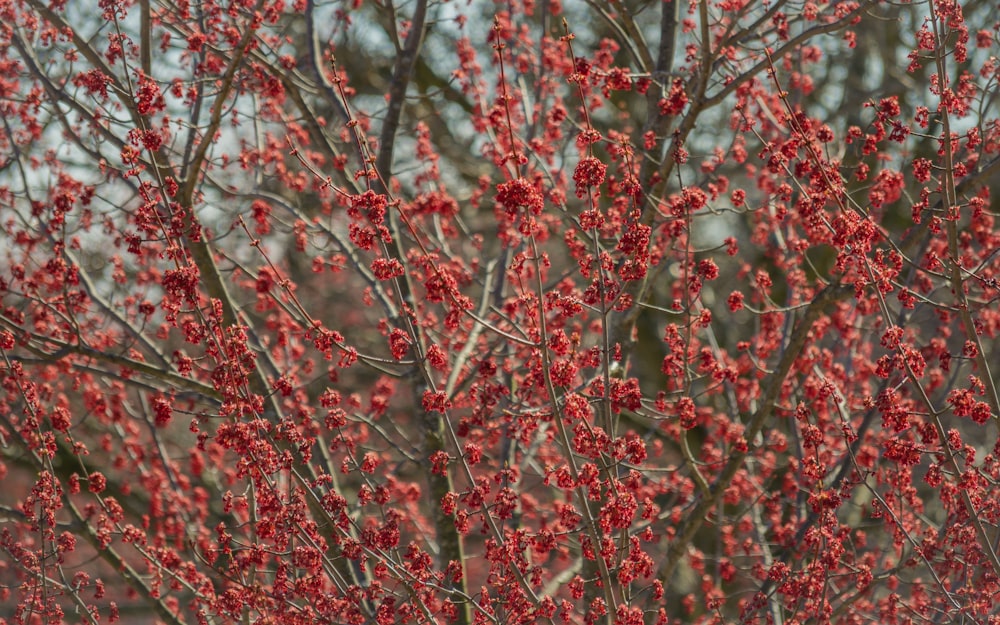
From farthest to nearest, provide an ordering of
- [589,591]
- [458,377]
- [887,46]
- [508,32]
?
[887,46] → [508,32] → [458,377] → [589,591]

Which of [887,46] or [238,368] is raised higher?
[887,46]

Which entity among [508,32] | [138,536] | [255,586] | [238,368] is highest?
[508,32]

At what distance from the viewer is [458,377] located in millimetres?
6242

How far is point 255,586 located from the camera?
14.2 feet

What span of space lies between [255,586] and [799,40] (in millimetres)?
3321

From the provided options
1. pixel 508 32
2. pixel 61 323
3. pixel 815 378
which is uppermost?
pixel 508 32

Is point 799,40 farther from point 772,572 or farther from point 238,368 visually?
point 238,368

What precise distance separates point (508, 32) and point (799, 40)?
2.87m

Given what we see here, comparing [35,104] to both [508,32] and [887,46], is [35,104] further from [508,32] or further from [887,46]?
[887,46]

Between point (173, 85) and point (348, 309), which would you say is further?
point (348, 309)

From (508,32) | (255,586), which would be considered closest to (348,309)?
(508,32)

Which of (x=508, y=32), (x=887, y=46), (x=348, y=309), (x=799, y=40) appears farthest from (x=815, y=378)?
(x=348, y=309)

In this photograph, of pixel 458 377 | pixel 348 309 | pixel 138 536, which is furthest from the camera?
pixel 348 309

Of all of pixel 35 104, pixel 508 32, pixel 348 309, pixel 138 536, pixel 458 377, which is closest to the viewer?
pixel 138 536
